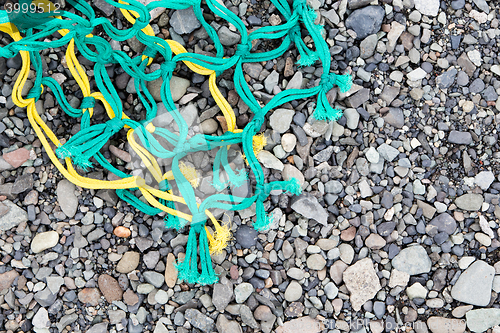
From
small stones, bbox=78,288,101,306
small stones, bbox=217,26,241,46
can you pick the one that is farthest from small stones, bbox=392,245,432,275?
small stones, bbox=78,288,101,306

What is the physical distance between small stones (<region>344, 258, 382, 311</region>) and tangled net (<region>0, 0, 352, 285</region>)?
21.1 inches

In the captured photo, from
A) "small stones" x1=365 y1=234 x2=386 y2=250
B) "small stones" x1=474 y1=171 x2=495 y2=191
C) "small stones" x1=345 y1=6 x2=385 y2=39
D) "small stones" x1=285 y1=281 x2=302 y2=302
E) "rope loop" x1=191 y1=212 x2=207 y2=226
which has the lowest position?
"small stones" x1=285 y1=281 x2=302 y2=302

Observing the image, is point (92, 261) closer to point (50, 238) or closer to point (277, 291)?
point (50, 238)

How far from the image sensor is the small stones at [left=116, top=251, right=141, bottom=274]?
1.90 m

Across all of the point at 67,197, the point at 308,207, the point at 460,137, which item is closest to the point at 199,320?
the point at 308,207

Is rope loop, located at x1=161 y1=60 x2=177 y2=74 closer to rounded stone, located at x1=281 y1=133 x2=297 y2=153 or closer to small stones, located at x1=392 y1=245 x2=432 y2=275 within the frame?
rounded stone, located at x1=281 y1=133 x2=297 y2=153

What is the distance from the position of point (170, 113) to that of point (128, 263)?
82cm

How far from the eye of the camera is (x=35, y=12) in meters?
1.80

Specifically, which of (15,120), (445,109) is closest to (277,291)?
(445,109)

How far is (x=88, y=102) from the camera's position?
183 centimetres

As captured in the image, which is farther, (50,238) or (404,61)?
(404,61)

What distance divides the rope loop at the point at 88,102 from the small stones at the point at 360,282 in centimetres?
160

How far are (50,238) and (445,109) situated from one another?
89.0 inches

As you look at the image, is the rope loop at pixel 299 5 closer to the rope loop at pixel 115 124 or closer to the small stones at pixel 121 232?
the rope loop at pixel 115 124
